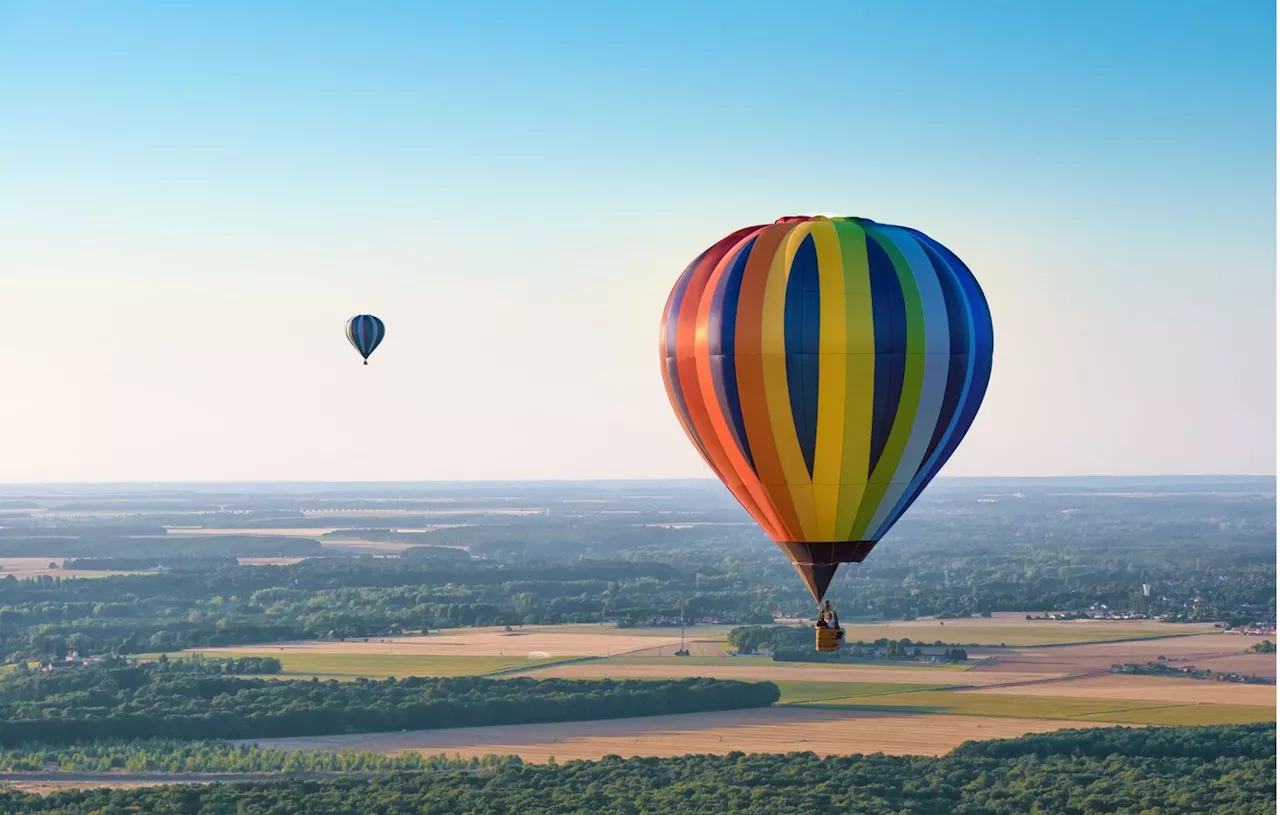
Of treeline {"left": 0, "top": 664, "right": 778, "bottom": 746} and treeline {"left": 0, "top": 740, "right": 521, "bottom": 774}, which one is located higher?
treeline {"left": 0, "top": 664, "right": 778, "bottom": 746}

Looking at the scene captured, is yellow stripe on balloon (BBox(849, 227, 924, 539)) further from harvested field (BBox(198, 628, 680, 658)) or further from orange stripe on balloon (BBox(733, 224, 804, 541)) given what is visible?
harvested field (BBox(198, 628, 680, 658))

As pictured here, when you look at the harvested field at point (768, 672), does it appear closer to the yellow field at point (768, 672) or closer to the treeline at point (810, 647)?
the yellow field at point (768, 672)

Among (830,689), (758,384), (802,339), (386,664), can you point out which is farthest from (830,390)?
(386,664)

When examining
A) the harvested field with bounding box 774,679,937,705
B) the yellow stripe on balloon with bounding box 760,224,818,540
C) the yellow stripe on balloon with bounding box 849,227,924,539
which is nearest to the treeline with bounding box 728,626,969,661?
the harvested field with bounding box 774,679,937,705

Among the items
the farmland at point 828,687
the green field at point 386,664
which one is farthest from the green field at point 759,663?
the green field at point 386,664

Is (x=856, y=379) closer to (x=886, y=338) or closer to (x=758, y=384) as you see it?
(x=886, y=338)

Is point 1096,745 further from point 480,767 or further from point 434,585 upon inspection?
point 434,585

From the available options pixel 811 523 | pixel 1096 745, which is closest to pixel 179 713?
pixel 1096 745
